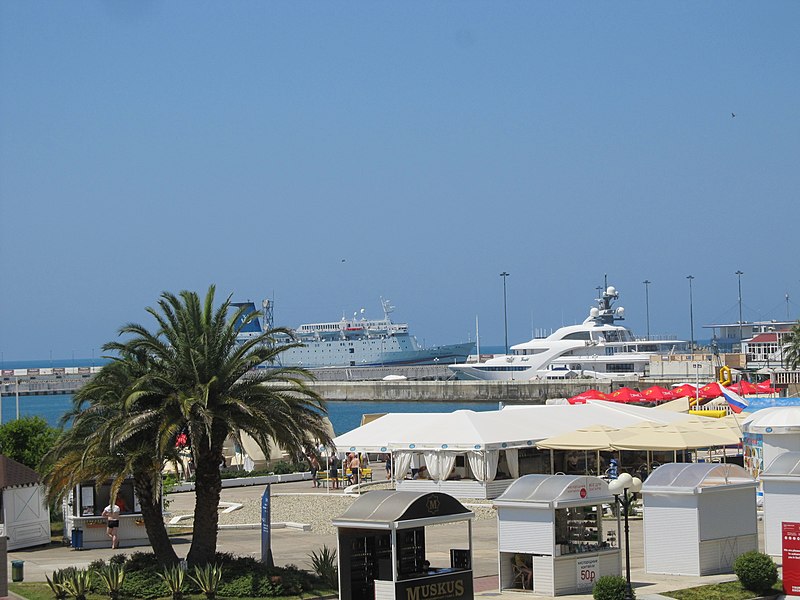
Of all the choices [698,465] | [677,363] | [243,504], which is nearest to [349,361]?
[677,363]

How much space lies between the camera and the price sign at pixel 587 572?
53.6 feet

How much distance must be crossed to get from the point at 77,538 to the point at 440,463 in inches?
415

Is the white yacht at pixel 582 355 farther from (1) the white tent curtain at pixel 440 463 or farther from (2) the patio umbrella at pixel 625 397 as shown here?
(1) the white tent curtain at pixel 440 463

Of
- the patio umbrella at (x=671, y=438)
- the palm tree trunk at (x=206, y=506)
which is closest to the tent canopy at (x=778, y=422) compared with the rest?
the patio umbrella at (x=671, y=438)

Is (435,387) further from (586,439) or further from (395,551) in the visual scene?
(395,551)

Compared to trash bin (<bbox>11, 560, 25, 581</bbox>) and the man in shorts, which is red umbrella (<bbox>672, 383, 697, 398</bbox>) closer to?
the man in shorts

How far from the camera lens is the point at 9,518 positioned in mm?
21938

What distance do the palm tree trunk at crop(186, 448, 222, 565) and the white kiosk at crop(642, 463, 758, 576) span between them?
6.32m

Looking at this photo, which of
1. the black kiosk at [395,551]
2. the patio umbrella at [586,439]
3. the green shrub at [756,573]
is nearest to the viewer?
the black kiosk at [395,551]

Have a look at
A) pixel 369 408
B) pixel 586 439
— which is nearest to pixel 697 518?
pixel 586 439

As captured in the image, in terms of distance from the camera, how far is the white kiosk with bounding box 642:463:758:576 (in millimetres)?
17516

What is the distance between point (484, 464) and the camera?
1153 inches

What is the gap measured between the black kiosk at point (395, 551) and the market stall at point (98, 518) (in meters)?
8.28

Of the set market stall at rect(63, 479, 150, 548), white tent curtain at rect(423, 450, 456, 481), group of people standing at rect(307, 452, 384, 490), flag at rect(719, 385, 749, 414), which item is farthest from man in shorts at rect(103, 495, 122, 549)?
flag at rect(719, 385, 749, 414)
